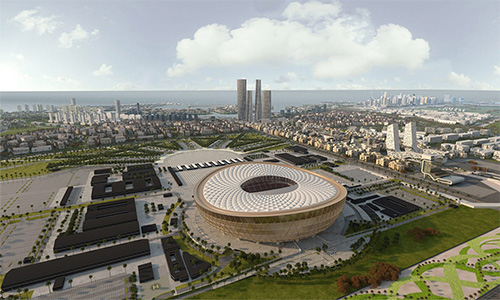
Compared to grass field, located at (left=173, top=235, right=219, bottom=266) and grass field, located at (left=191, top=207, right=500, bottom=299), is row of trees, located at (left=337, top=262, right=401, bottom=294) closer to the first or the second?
grass field, located at (left=191, top=207, right=500, bottom=299)

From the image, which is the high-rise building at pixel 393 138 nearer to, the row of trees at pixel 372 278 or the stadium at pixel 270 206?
the stadium at pixel 270 206

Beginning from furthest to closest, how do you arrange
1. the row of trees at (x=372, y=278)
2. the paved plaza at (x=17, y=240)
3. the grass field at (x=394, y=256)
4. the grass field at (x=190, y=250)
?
the paved plaza at (x=17, y=240)
the grass field at (x=190, y=250)
the row of trees at (x=372, y=278)
the grass field at (x=394, y=256)

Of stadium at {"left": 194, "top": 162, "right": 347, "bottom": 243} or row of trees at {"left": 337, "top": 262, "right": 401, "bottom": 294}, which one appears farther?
stadium at {"left": 194, "top": 162, "right": 347, "bottom": 243}

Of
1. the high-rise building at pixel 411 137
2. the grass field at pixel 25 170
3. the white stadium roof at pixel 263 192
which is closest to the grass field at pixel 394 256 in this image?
the white stadium roof at pixel 263 192

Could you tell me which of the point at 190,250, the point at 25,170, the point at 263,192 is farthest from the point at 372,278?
the point at 25,170

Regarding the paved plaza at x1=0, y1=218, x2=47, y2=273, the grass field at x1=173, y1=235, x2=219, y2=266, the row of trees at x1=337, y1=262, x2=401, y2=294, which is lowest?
the paved plaza at x1=0, y1=218, x2=47, y2=273

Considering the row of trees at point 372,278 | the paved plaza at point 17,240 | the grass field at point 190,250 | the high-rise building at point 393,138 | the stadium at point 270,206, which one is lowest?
the paved plaza at point 17,240

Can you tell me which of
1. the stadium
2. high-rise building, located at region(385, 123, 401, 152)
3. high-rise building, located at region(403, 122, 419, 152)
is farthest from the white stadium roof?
high-rise building, located at region(403, 122, 419, 152)
